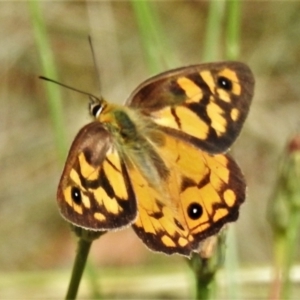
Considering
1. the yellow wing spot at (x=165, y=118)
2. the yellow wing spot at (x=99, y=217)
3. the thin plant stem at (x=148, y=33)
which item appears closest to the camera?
the yellow wing spot at (x=99, y=217)

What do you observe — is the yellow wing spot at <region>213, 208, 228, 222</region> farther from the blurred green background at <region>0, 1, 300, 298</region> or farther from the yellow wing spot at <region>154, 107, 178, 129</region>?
the blurred green background at <region>0, 1, 300, 298</region>

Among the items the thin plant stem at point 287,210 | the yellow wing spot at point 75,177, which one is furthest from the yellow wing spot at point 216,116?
the yellow wing spot at point 75,177

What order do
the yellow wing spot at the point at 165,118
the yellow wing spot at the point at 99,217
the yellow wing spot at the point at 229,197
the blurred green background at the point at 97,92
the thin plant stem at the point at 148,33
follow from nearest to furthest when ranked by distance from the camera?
the yellow wing spot at the point at 99,217, the yellow wing spot at the point at 229,197, the yellow wing spot at the point at 165,118, the thin plant stem at the point at 148,33, the blurred green background at the point at 97,92

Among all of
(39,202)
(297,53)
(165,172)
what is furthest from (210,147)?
(297,53)

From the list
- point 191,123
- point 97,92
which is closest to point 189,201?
point 191,123

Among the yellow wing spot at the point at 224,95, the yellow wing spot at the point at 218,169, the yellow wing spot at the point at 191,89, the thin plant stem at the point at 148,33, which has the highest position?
the thin plant stem at the point at 148,33

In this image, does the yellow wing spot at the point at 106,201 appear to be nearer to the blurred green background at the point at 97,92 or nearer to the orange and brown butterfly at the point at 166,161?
the orange and brown butterfly at the point at 166,161

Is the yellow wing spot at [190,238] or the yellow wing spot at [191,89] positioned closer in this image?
the yellow wing spot at [190,238]

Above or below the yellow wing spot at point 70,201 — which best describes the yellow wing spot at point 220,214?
below
